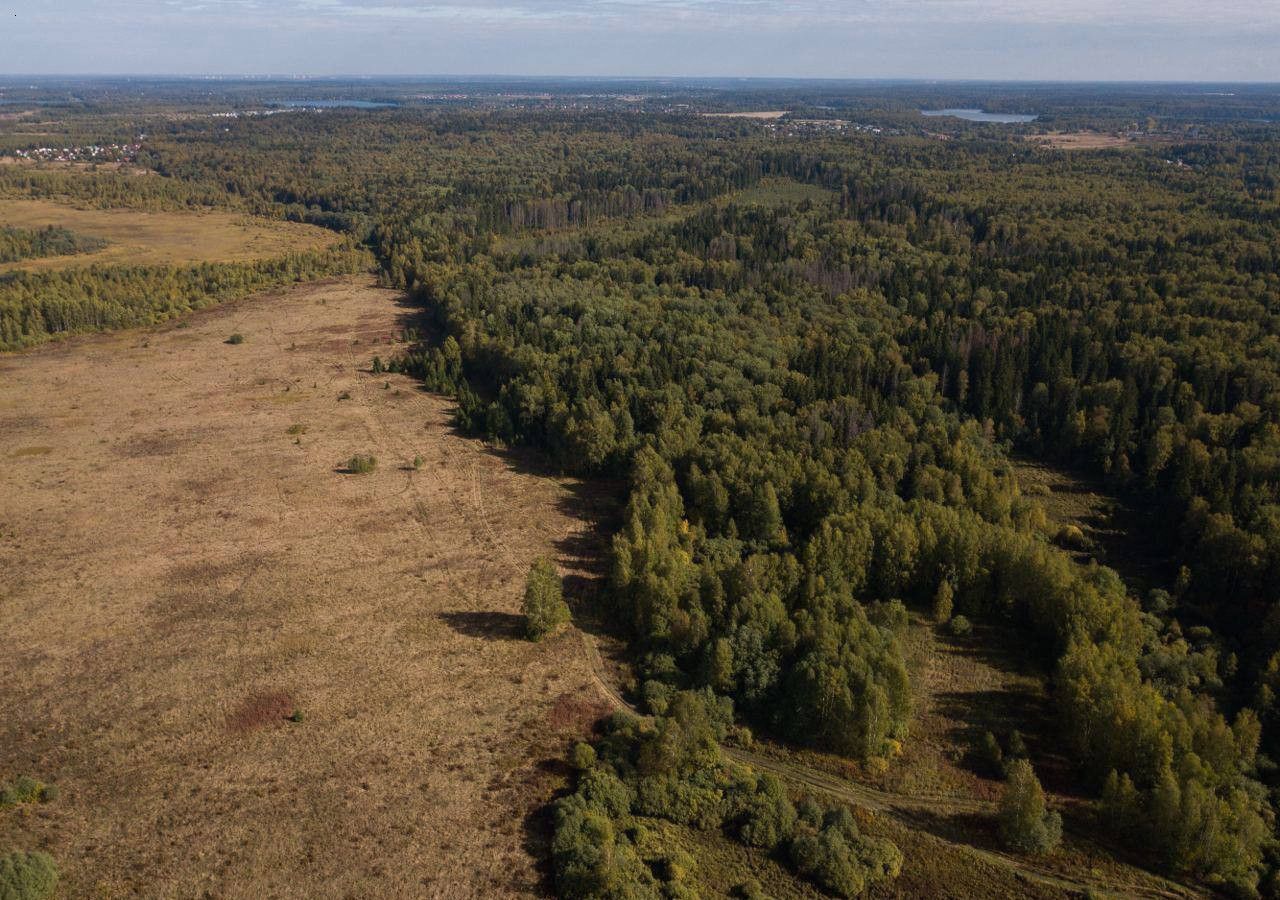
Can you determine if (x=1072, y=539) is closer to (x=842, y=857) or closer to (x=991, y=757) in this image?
(x=991, y=757)

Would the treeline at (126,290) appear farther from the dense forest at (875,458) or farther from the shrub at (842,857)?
the shrub at (842,857)

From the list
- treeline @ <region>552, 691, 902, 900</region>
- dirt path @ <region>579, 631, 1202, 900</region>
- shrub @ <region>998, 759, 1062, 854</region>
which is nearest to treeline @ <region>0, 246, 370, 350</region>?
dirt path @ <region>579, 631, 1202, 900</region>

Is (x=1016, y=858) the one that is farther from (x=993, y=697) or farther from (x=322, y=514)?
(x=322, y=514)

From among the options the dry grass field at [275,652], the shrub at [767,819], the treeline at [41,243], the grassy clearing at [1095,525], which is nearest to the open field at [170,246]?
the treeline at [41,243]

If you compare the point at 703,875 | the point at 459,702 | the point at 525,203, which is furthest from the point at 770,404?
the point at 525,203

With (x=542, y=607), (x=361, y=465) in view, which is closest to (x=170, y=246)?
(x=361, y=465)

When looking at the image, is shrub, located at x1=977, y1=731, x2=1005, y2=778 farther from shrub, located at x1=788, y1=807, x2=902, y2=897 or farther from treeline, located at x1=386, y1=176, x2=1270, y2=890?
shrub, located at x1=788, y1=807, x2=902, y2=897

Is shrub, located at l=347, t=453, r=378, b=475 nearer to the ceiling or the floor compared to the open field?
nearer to the floor
